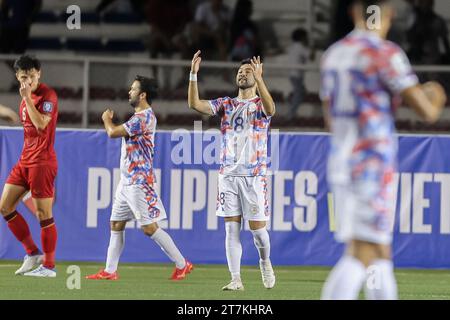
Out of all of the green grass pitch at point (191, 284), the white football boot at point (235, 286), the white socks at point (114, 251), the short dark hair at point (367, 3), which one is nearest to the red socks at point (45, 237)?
the green grass pitch at point (191, 284)

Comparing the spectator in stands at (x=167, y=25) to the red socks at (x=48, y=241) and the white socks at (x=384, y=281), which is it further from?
A: the white socks at (x=384, y=281)

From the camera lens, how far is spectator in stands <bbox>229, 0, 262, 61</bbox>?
2014 cm

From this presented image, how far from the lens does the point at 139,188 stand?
12859 millimetres

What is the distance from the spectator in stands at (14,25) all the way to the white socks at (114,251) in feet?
24.6

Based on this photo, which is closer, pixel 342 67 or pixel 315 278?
pixel 342 67

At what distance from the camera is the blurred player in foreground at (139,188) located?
12727mm

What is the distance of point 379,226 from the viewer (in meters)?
6.85

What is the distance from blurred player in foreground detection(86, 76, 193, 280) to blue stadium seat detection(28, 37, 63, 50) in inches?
347

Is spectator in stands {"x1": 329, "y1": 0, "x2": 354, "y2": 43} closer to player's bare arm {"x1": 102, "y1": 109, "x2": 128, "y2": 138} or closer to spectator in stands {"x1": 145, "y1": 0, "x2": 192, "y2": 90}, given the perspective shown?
spectator in stands {"x1": 145, "y1": 0, "x2": 192, "y2": 90}

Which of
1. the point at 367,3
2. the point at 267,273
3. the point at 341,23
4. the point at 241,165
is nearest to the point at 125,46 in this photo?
the point at 341,23
